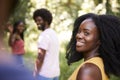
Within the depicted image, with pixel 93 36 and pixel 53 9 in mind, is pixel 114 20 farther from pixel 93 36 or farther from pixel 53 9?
pixel 53 9

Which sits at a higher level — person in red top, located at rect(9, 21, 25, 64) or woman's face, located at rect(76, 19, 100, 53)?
woman's face, located at rect(76, 19, 100, 53)

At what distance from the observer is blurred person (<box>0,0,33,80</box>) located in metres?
1.06

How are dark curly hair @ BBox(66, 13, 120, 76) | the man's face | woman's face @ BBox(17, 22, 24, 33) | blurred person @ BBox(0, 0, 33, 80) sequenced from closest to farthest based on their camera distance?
blurred person @ BBox(0, 0, 33, 80), dark curly hair @ BBox(66, 13, 120, 76), the man's face, woman's face @ BBox(17, 22, 24, 33)

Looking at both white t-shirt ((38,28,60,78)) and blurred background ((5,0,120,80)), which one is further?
blurred background ((5,0,120,80))

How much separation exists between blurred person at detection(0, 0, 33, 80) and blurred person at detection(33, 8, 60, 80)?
3.89 meters

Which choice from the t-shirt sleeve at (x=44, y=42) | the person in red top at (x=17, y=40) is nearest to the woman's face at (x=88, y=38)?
the t-shirt sleeve at (x=44, y=42)

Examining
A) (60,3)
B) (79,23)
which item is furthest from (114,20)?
(60,3)

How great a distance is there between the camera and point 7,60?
124 centimetres

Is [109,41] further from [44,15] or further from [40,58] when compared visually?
[44,15]

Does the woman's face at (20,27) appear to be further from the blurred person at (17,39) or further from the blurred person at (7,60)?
the blurred person at (7,60)

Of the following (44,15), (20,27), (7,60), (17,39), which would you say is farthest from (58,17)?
(7,60)

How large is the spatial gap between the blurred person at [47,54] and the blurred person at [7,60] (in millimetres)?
3891

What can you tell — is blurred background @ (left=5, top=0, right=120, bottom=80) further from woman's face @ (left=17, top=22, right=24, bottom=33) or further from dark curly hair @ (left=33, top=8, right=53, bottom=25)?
dark curly hair @ (left=33, top=8, right=53, bottom=25)

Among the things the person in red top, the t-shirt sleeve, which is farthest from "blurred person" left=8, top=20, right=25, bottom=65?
the t-shirt sleeve
